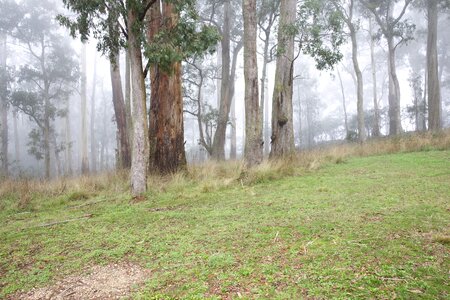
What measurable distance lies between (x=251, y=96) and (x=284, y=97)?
5.97 ft

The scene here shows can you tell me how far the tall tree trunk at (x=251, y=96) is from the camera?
24.5 feet

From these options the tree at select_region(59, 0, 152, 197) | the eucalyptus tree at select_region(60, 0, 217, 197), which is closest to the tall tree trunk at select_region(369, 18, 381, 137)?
the eucalyptus tree at select_region(60, 0, 217, 197)

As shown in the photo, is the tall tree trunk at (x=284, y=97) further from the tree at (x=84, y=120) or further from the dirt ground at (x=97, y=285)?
the tree at (x=84, y=120)

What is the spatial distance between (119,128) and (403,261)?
40.9 ft

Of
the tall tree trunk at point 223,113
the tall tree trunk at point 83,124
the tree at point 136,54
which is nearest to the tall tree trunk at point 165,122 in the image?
the tree at point 136,54

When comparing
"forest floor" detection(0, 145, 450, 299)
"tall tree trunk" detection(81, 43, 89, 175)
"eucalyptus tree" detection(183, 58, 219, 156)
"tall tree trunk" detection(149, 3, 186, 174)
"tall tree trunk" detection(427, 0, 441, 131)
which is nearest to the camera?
"forest floor" detection(0, 145, 450, 299)

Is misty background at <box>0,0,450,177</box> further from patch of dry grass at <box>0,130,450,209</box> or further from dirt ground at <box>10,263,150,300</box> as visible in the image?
dirt ground at <box>10,263,150,300</box>

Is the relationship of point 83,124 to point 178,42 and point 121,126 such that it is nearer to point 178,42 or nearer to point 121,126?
point 121,126

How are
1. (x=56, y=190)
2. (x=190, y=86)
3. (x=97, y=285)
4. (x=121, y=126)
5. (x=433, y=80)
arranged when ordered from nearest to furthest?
(x=97, y=285)
(x=56, y=190)
(x=121, y=126)
(x=433, y=80)
(x=190, y=86)

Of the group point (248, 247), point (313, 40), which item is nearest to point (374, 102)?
point (313, 40)

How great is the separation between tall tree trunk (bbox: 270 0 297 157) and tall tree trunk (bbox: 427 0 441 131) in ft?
27.0

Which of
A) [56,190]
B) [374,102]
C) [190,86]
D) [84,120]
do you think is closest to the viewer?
[56,190]

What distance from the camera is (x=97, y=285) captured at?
Result: 2246 mm

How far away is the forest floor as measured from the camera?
1931mm
